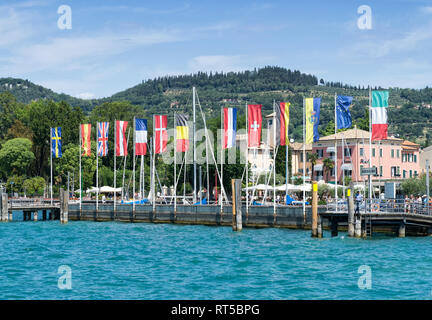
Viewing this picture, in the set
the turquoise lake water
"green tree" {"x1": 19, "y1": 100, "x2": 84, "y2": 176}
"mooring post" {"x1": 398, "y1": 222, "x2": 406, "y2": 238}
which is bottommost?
the turquoise lake water

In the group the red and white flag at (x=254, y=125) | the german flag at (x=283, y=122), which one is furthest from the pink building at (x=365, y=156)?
the red and white flag at (x=254, y=125)

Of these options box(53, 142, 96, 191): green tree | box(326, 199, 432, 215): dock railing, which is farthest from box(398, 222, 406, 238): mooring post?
box(53, 142, 96, 191): green tree

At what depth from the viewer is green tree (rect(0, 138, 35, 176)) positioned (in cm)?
12206

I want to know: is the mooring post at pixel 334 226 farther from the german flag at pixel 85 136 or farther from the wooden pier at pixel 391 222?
Result: the german flag at pixel 85 136

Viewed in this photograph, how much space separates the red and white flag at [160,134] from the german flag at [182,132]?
1.65m

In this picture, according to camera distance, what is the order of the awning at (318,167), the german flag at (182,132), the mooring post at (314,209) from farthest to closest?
the awning at (318,167) < the german flag at (182,132) < the mooring post at (314,209)

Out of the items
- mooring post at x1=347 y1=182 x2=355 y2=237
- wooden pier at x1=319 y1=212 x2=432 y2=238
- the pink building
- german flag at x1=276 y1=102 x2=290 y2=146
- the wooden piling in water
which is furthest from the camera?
the pink building

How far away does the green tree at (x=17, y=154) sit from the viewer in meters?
122

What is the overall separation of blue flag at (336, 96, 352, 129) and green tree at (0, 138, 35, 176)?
7751 cm

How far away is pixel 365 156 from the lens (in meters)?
110

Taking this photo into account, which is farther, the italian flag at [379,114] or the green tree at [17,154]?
the green tree at [17,154]

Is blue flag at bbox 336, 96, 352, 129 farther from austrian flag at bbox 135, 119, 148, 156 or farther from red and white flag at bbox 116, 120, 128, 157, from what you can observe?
red and white flag at bbox 116, 120, 128, 157

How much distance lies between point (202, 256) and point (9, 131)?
94990 millimetres

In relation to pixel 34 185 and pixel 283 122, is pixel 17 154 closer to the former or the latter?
pixel 34 185
